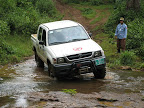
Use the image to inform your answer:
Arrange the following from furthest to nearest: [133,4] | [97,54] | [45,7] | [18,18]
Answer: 1. [45,7]
2. [133,4]
3. [18,18]
4. [97,54]

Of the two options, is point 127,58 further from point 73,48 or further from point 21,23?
point 21,23

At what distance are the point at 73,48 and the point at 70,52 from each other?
10.3 inches

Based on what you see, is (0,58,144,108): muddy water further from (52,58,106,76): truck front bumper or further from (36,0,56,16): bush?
(36,0,56,16): bush

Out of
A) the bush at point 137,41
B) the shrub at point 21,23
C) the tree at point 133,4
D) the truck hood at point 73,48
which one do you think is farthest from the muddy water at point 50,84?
the tree at point 133,4

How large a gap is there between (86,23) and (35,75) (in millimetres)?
14033

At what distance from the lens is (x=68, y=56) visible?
9039mm

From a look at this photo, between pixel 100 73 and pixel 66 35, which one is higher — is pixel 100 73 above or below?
below

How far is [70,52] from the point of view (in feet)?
29.9

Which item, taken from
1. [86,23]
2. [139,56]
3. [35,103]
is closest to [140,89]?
[35,103]

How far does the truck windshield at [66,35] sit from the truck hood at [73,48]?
0.95ft

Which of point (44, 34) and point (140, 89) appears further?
point (44, 34)

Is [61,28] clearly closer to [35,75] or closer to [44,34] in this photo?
[44,34]

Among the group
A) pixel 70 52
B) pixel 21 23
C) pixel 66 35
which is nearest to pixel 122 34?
pixel 66 35

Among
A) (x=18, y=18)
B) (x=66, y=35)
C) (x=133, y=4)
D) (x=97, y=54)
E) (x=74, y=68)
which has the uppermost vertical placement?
(x=133, y=4)
